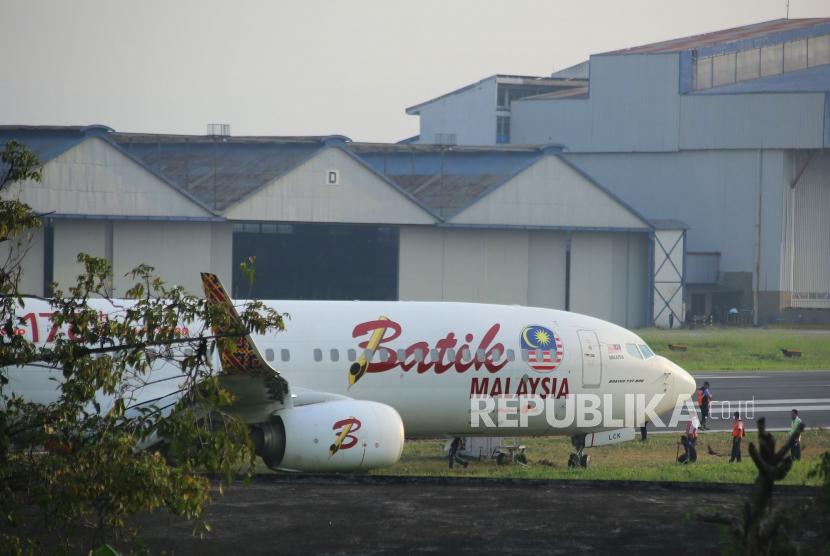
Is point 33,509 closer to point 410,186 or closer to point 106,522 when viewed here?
point 106,522

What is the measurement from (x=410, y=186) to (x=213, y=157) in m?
11.9

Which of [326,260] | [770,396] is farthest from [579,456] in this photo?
[326,260]

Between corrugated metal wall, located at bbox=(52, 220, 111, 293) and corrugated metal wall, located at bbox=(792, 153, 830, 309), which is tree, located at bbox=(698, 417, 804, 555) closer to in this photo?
corrugated metal wall, located at bbox=(52, 220, 111, 293)

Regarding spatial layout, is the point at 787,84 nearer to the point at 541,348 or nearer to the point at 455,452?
the point at 455,452

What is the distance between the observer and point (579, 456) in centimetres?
2938

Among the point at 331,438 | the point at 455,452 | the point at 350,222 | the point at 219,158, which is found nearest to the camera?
the point at 331,438

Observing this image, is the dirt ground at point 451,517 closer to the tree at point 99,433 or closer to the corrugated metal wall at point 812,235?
the tree at point 99,433

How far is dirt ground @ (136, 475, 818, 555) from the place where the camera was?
17.1 metres

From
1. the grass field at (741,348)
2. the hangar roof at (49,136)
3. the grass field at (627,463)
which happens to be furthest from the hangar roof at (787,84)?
the grass field at (627,463)

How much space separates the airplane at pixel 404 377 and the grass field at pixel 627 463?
1.27 metres

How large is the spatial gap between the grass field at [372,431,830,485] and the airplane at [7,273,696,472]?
1.27m

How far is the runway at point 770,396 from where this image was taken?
41013 mm

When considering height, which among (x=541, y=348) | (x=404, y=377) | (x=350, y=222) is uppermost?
(x=350, y=222)

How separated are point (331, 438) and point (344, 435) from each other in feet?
0.89
